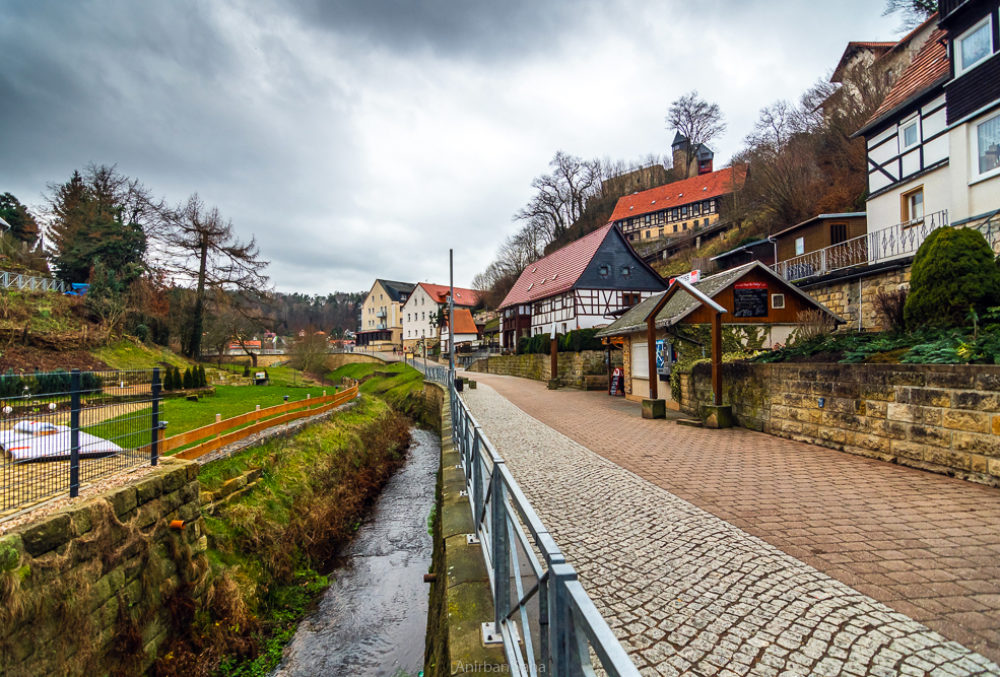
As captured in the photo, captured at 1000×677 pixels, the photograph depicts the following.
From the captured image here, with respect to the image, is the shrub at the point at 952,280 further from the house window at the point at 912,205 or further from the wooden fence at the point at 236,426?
the wooden fence at the point at 236,426

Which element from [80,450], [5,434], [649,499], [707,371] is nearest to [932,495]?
[649,499]

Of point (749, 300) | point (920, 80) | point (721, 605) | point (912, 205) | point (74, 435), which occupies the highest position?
point (920, 80)

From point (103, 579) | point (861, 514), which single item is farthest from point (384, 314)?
point (861, 514)

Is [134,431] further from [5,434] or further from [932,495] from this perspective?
[932,495]

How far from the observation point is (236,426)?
9742mm

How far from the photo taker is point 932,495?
524cm

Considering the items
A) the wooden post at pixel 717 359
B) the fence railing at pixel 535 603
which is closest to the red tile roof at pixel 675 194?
the wooden post at pixel 717 359

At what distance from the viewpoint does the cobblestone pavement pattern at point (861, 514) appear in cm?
319

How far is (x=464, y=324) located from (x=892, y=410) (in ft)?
181

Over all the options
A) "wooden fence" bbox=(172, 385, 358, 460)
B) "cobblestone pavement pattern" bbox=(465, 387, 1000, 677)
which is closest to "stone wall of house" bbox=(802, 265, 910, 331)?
"cobblestone pavement pattern" bbox=(465, 387, 1000, 677)

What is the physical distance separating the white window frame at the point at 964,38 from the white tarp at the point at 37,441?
20773mm

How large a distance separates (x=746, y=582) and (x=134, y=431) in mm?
6229

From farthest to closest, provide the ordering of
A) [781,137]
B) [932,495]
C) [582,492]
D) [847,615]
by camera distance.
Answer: [781,137], [582,492], [932,495], [847,615]

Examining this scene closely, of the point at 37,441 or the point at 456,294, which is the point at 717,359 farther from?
the point at 456,294
